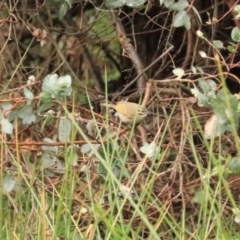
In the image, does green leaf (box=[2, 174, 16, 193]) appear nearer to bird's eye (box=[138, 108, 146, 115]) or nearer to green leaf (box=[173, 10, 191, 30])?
bird's eye (box=[138, 108, 146, 115])

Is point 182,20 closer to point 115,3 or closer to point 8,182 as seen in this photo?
point 115,3

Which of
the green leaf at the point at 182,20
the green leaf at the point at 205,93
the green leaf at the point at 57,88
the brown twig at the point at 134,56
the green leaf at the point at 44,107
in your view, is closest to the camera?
the green leaf at the point at 57,88

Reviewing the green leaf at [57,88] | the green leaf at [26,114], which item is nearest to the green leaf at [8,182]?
the green leaf at [26,114]

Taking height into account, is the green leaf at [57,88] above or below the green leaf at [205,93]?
above

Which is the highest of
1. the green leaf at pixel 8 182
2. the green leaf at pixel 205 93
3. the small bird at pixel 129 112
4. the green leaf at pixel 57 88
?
the green leaf at pixel 57 88

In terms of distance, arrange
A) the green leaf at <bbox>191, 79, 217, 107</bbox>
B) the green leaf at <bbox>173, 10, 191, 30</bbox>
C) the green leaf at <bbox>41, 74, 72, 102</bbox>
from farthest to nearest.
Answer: the green leaf at <bbox>173, 10, 191, 30</bbox>
the green leaf at <bbox>191, 79, 217, 107</bbox>
the green leaf at <bbox>41, 74, 72, 102</bbox>

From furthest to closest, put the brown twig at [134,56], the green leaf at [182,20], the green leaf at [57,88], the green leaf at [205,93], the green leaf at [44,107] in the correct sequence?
the brown twig at [134,56]
the green leaf at [182,20]
the green leaf at [44,107]
the green leaf at [205,93]
the green leaf at [57,88]

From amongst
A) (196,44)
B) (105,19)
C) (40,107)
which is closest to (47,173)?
(40,107)

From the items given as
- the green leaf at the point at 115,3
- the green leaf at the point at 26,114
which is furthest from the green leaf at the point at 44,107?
the green leaf at the point at 115,3

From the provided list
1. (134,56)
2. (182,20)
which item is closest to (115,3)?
(182,20)

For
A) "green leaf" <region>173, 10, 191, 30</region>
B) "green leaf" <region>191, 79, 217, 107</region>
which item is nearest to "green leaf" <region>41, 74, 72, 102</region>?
"green leaf" <region>191, 79, 217, 107</region>

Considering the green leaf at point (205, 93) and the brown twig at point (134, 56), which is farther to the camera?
the brown twig at point (134, 56)

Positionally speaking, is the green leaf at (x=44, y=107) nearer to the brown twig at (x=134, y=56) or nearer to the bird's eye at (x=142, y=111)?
the bird's eye at (x=142, y=111)

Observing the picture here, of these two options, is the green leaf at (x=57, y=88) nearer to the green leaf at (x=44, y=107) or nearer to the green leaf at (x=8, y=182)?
the green leaf at (x=44, y=107)
